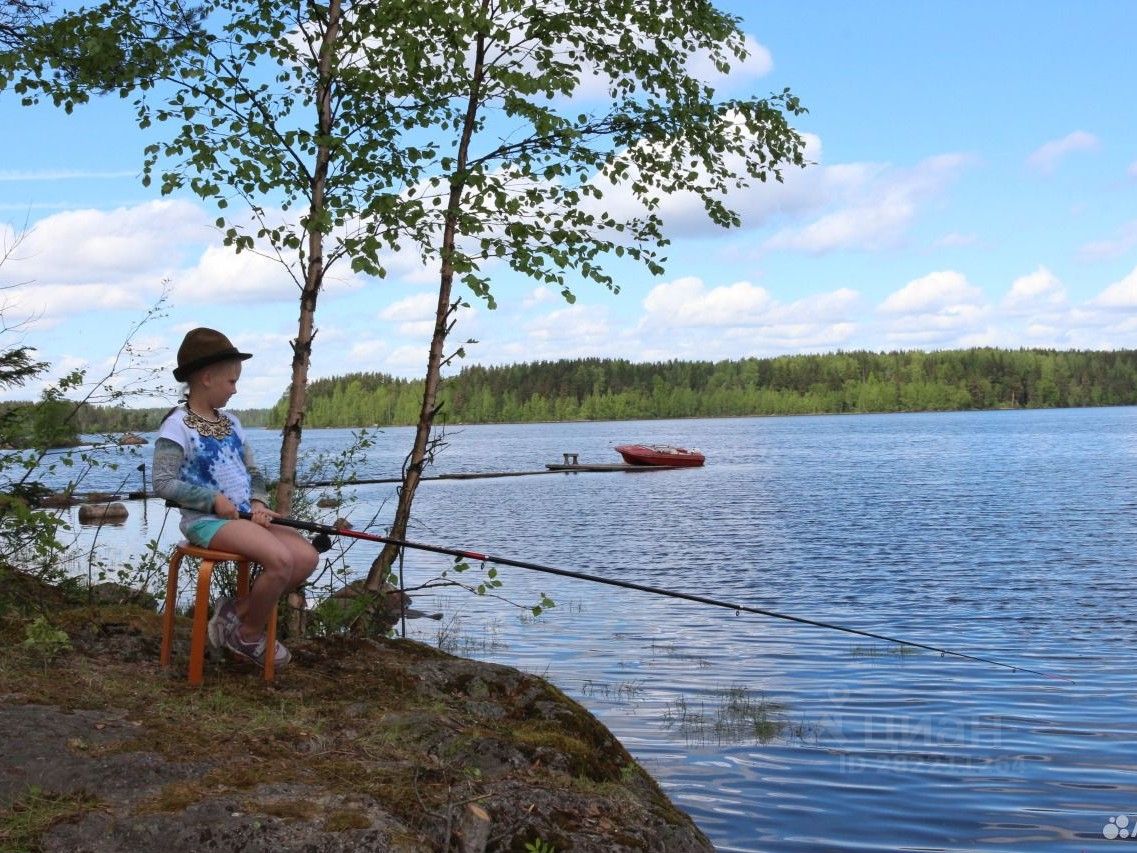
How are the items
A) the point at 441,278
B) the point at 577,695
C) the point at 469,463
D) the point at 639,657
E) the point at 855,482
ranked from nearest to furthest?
the point at 441,278 < the point at 577,695 < the point at 639,657 < the point at 855,482 < the point at 469,463

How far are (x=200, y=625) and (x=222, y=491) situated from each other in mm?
828

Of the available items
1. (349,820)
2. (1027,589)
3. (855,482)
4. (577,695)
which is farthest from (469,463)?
(349,820)

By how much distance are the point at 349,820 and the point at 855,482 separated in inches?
2175

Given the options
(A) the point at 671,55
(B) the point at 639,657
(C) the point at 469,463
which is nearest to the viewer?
(A) the point at 671,55

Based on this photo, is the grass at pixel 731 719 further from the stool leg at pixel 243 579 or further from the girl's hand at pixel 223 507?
the girl's hand at pixel 223 507

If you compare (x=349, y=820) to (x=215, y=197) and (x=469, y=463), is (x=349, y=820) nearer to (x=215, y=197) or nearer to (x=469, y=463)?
(x=215, y=197)

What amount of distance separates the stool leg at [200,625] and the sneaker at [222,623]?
0.58 feet

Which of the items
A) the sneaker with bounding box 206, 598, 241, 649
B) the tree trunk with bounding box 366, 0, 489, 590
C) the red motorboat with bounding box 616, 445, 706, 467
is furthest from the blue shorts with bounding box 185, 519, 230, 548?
the red motorboat with bounding box 616, 445, 706, 467

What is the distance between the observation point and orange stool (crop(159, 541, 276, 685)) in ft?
21.2

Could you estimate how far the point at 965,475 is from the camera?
200 feet

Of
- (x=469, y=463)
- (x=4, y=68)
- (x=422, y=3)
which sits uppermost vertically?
(x=422, y=3)

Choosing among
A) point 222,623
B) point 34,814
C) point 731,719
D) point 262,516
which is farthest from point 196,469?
point 731,719

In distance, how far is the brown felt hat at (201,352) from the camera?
22.3ft

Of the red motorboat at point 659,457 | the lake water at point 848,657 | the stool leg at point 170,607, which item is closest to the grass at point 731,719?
the lake water at point 848,657
